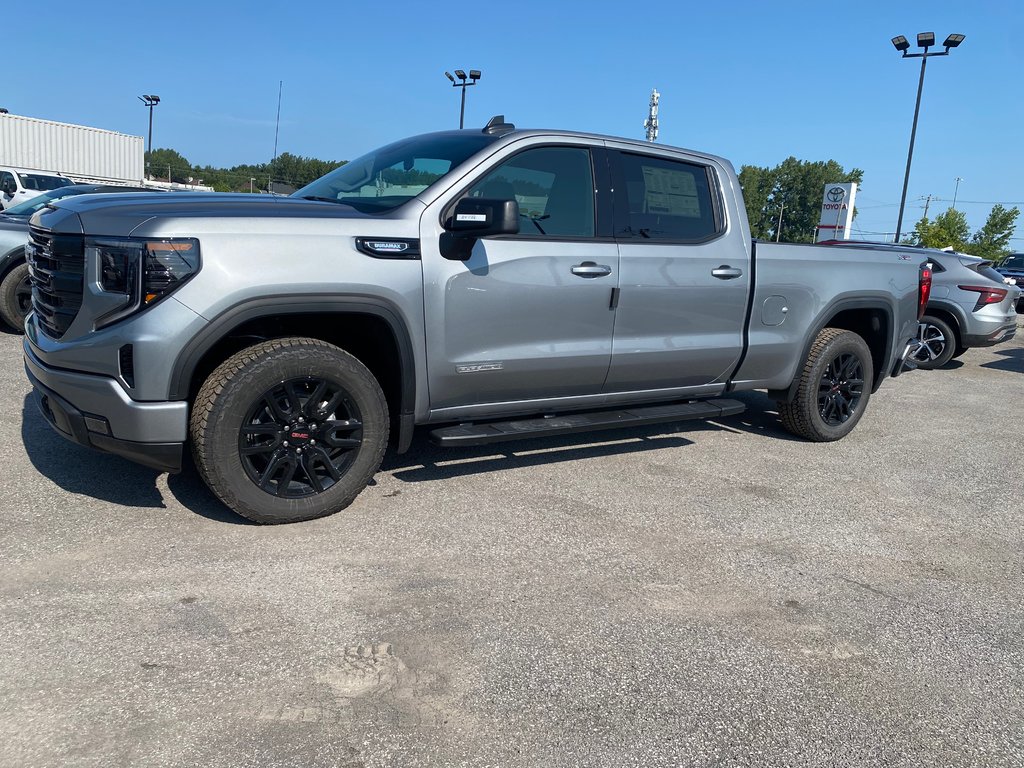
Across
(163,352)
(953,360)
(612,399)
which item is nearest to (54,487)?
(163,352)

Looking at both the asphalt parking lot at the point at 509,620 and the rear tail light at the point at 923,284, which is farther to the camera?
the rear tail light at the point at 923,284

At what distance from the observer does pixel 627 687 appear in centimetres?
281

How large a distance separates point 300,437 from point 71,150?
119 feet

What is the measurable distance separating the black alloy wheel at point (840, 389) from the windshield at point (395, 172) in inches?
127

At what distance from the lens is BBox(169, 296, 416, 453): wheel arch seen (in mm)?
3580

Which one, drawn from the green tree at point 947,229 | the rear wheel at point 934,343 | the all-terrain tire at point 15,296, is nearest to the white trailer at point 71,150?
the all-terrain tire at point 15,296

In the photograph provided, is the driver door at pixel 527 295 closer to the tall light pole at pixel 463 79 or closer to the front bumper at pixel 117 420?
the front bumper at pixel 117 420

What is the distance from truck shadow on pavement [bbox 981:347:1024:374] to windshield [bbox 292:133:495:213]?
987 centimetres

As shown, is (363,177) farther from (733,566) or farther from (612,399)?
(733,566)

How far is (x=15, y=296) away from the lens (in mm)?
8000

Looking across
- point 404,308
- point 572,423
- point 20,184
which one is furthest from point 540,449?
point 20,184

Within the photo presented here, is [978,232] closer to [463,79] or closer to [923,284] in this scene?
[463,79]

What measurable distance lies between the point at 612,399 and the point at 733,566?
142cm

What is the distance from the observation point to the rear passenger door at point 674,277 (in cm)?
488
